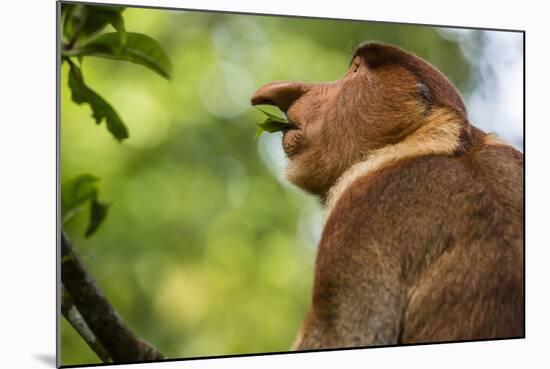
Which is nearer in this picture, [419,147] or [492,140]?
[419,147]

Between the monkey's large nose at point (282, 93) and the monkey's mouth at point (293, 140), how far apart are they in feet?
0.24

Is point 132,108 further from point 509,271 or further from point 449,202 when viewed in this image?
point 509,271

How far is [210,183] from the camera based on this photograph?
337 centimetres

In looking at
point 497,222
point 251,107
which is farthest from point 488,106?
point 251,107

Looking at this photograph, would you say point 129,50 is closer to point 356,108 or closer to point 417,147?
point 356,108

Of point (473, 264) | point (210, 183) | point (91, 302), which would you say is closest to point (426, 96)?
point (473, 264)

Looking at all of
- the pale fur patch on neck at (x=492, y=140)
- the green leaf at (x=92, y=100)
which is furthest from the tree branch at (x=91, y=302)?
the pale fur patch on neck at (x=492, y=140)

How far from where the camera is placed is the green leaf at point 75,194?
9.29 ft

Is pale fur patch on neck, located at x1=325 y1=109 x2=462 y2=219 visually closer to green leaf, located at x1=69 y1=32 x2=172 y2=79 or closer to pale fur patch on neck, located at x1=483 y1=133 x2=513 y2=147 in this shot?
Answer: pale fur patch on neck, located at x1=483 y1=133 x2=513 y2=147

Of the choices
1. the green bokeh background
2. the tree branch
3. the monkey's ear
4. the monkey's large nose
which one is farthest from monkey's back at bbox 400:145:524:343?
the tree branch

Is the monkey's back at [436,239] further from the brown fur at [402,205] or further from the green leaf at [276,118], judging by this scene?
the green leaf at [276,118]

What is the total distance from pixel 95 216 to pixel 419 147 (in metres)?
1.06

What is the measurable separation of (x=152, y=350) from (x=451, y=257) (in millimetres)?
998

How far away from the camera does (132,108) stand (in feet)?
10.7
